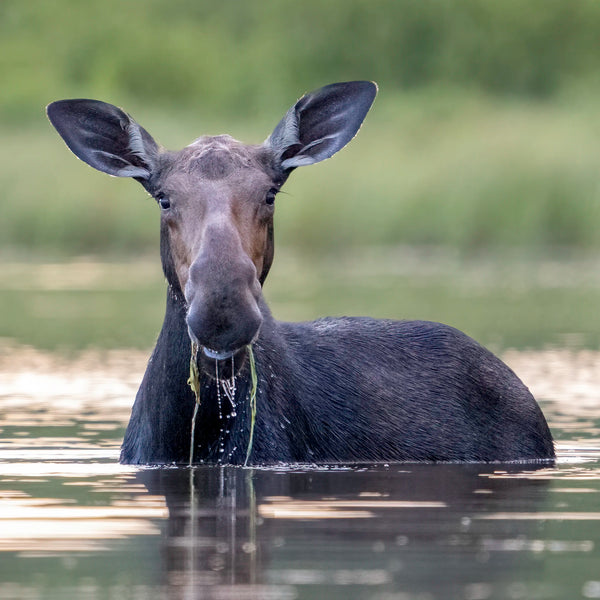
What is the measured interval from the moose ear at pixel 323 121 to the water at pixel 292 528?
198 centimetres

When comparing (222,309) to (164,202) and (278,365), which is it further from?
(278,365)

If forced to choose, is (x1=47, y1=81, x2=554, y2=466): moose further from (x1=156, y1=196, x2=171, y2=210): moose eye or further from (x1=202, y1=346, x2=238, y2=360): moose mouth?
(x1=202, y1=346, x2=238, y2=360): moose mouth

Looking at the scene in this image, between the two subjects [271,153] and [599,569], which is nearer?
A: [599,569]

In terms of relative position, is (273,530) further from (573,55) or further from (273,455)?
(573,55)

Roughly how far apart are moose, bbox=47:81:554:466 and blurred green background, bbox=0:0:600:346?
501cm

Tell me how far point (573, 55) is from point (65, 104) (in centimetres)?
10153

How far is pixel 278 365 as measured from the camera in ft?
37.1

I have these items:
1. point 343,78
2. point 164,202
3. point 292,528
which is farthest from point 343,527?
point 343,78

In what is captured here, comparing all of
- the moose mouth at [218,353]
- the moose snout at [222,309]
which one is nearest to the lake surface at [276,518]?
the moose mouth at [218,353]

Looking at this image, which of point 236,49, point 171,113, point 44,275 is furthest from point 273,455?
point 236,49

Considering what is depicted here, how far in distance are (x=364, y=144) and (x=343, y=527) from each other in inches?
2817

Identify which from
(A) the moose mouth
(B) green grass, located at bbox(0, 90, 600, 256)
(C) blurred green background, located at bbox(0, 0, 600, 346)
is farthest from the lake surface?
(B) green grass, located at bbox(0, 90, 600, 256)

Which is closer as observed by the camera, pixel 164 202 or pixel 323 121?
pixel 164 202

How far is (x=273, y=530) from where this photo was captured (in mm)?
8844
